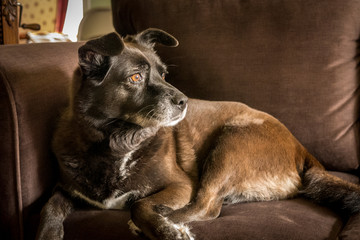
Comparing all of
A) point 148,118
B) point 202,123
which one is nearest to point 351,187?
point 202,123

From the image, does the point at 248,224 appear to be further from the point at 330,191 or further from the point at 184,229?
the point at 330,191

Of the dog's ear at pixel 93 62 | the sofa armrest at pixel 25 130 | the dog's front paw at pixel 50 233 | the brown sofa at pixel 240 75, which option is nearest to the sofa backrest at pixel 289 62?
the brown sofa at pixel 240 75

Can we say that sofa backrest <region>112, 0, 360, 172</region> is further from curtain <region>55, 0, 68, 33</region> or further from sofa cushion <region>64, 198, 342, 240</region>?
curtain <region>55, 0, 68, 33</region>

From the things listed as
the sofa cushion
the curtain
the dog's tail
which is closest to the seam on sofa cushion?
the sofa cushion

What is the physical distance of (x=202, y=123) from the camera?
74.9 inches

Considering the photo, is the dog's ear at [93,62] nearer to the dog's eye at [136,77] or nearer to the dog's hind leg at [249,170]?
the dog's eye at [136,77]

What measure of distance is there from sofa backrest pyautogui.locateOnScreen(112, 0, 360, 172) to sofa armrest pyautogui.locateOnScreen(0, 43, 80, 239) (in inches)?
28.9

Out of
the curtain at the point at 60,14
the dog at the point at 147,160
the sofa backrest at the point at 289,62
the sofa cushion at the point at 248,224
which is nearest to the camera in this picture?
the sofa cushion at the point at 248,224

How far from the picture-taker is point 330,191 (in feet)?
4.95

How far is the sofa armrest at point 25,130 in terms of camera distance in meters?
1.38

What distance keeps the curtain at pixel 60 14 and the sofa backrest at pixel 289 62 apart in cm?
305

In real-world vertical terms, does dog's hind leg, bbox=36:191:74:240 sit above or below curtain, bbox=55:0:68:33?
below

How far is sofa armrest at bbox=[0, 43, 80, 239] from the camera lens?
4.52 ft

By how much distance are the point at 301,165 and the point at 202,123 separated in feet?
1.78
